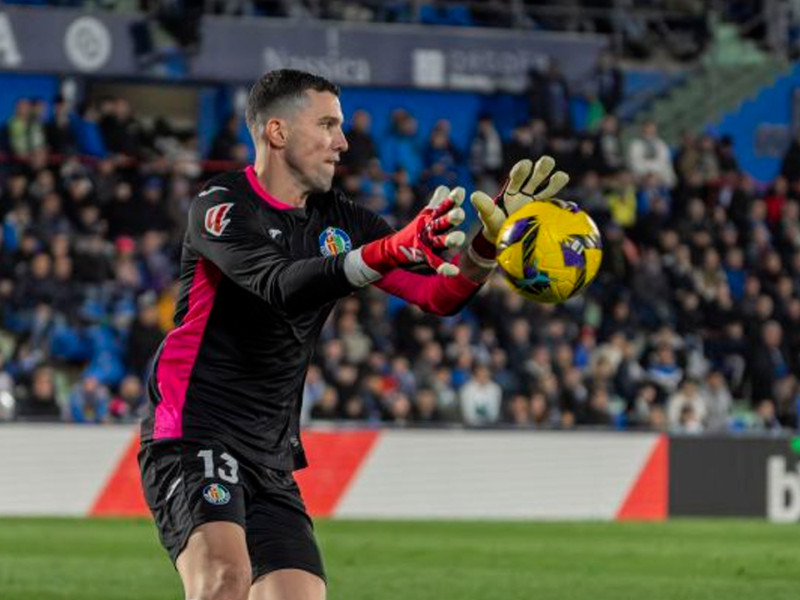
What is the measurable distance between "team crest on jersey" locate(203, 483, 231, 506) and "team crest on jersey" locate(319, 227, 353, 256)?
2.79 feet

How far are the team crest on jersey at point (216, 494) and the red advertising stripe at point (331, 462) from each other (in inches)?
482

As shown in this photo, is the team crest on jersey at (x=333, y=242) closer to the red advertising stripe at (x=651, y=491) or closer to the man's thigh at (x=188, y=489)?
the man's thigh at (x=188, y=489)

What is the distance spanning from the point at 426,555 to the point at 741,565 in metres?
2.32

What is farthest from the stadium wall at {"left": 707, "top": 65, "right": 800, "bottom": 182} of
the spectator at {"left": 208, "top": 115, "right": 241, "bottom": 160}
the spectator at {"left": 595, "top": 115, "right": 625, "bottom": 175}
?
the spectator at {"left": 208, "top": 115, "right": 241, "bottom": 160}

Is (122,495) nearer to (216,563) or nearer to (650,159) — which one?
(650,159)

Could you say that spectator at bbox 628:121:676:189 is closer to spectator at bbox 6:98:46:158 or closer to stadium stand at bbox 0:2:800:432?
stadium stand at bbox 0:2:800:432

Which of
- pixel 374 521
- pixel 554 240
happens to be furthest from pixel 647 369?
pixel 554 240

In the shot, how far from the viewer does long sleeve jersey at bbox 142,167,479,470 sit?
6.41 metres

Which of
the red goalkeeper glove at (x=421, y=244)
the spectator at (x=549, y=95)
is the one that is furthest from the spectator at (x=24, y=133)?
the red goalkeeper glove at (x=421, y=244)

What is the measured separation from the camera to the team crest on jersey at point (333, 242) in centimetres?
658

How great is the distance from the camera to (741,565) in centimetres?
1412

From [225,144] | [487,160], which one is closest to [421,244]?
[225,144]

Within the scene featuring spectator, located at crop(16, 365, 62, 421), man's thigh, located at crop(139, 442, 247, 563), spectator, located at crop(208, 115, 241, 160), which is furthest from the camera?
spectator, located at crop(208, 115, 241, 160)

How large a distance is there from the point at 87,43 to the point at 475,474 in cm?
813
